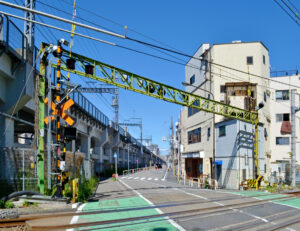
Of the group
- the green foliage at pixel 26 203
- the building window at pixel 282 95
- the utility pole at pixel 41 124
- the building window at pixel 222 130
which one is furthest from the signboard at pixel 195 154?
the green foliage at pixel 26 203

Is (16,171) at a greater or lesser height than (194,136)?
lesser

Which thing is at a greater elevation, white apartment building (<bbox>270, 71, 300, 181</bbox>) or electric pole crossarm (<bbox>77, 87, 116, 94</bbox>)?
electric pole crossarm (<bbox>77, 87, 116, 94</bbox>)

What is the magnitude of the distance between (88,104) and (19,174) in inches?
874

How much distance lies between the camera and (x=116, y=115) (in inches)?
1980

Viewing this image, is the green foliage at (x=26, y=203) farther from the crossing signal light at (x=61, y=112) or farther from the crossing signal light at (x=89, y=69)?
the crossing signal light at (x=89, y=69)

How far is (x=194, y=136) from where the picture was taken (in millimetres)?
39375

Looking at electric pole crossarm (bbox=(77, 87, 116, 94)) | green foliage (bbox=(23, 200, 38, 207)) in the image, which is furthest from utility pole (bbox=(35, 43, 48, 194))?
electric pole crossarm (bbox=(77, 87, 116, 94))

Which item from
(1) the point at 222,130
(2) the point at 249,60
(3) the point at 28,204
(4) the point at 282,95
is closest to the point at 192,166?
(1) the point at 222,130

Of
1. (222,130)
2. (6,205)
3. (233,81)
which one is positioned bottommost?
(6,205)

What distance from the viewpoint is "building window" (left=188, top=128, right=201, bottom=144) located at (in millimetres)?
37562

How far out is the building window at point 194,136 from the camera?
3756 cm

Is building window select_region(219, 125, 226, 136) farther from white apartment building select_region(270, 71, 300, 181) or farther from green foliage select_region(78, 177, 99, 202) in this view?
green foliage select_region(78, 177, 99, 202)

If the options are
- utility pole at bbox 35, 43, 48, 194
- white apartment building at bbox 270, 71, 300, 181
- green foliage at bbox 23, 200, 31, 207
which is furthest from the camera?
white apartment building at bbox 270, 71, 300, 181

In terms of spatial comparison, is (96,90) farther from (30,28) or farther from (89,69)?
(30,28)
